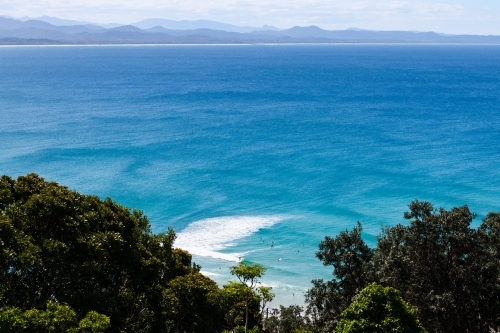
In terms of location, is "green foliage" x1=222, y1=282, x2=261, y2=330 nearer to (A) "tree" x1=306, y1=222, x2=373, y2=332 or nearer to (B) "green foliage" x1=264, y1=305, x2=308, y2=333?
(B) "green foliage" x1=264, y1=305, x2=308, y2=333

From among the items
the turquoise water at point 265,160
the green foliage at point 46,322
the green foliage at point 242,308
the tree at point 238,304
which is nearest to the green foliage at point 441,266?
the green foliage at point 242,308

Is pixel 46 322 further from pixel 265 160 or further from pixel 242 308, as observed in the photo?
pixel 265 160

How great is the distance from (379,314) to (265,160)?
63.4 meters

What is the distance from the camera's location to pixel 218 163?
7988 centimetres

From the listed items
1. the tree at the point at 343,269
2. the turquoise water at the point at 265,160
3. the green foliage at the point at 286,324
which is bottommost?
the green foliage at the point at 286,324

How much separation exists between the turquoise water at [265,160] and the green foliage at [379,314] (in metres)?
26.4

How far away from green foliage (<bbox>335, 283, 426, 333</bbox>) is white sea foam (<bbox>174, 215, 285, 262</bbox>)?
33092mm

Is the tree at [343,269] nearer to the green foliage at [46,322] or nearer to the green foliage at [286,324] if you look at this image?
the green foliage at [286,324]

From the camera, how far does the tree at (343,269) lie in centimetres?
2664

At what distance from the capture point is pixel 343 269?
27.2 meters

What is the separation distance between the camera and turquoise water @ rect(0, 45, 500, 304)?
57.4m

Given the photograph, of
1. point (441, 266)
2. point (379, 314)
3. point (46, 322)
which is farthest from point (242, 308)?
point (46, 322)

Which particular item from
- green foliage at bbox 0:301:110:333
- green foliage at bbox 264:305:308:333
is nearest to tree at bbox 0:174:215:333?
green foliage at bbox 0:301:110:333

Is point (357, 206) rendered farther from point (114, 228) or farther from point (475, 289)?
point (114, 228)
